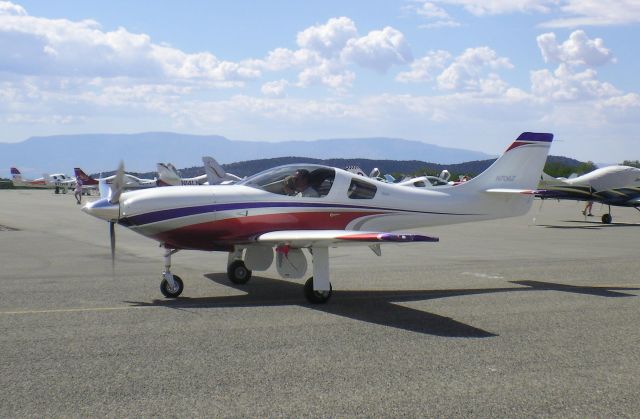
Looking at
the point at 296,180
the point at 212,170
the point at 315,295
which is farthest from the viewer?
the point at 212,170

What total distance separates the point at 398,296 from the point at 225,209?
3.13 m

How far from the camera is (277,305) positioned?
412 inches

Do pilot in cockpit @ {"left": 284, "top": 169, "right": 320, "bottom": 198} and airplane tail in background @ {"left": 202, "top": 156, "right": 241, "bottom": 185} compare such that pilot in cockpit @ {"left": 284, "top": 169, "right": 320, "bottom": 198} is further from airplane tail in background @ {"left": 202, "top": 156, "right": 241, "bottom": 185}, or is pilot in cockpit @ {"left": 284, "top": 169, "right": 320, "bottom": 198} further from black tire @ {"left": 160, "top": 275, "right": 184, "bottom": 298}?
airplane tail in background @ {"left": 202, "top": 156, "right": 241, "bottom": 185}

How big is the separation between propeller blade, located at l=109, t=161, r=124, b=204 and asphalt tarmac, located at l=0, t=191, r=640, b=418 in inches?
59.8

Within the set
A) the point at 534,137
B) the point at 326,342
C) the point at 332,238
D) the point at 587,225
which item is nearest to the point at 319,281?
the point at 332,238

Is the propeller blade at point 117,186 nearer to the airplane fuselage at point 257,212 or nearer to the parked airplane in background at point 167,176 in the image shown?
the airplane fuselage at point 257,212

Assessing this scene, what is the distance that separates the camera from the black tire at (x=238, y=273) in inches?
498

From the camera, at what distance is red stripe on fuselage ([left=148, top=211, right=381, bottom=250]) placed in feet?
35.8

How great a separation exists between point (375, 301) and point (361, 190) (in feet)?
7.09

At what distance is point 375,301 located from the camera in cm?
1095

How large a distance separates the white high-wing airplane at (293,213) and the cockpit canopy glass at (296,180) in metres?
0.02

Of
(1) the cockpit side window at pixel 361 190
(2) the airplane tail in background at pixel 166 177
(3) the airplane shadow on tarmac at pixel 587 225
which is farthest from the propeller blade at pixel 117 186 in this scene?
(2) the airplane tail in background at pixel 166 177

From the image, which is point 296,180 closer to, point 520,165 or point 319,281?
point 319,281

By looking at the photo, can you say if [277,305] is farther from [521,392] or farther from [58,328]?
[521,392]
